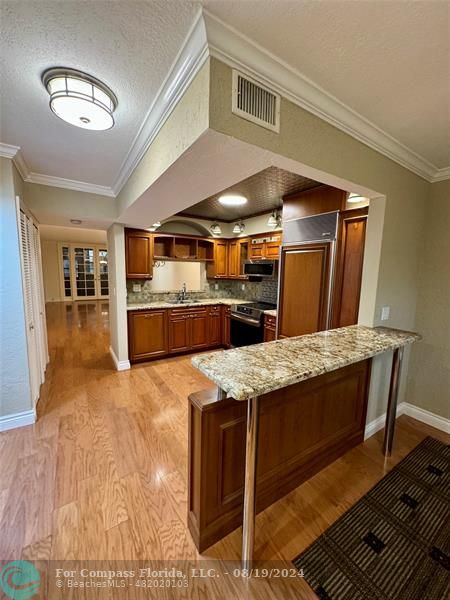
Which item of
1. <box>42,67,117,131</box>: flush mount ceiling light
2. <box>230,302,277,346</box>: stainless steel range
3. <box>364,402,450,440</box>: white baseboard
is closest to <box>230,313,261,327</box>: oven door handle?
<box>230,302,277,346</box>: stainless steel range

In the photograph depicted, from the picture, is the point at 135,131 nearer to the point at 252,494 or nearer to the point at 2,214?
the point at 2,214

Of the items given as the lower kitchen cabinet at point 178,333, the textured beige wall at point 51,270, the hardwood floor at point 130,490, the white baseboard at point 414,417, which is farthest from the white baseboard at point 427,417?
the textured beige wall at point 51,270

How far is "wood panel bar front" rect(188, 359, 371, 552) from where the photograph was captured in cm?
128

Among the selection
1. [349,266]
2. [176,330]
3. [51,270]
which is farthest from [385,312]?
[51,270]

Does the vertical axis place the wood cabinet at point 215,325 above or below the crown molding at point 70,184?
below

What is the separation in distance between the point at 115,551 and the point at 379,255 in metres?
2.61

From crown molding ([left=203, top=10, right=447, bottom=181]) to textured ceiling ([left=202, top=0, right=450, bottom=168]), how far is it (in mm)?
25

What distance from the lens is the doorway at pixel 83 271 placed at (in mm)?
9281

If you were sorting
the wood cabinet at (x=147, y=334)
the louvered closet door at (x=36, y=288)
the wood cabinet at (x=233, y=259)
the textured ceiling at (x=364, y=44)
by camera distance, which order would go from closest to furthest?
the textured ceiling at (x=364, y=44) → the louvered closet door at (x=36, y=288) → the wood cabinet at (x=147, y=334) → the wood cabinet at (x=233, y=259)

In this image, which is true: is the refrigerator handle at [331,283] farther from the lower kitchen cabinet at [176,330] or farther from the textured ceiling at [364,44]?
the lower kitchen cabinet at [176,330]

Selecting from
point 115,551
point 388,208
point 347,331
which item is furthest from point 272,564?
point 388,208

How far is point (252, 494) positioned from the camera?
115 cm

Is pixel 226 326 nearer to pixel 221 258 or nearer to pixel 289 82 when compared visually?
pixel 221 258

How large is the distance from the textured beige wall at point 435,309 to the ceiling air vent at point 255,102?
2.13 m
